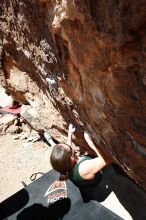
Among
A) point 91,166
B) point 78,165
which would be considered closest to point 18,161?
point 78,165

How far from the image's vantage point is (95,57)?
2.11 m

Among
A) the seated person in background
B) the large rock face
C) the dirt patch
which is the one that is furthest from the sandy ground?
the large rock face

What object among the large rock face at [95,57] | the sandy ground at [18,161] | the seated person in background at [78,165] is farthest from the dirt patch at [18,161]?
the large rock face at [95,57]

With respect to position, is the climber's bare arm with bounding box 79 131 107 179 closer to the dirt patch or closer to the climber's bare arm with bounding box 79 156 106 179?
the climber's bare arm with bounding box 79 156 106 179

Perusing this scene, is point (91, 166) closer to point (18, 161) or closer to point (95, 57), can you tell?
point (95, 57)

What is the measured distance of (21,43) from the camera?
3.45 m

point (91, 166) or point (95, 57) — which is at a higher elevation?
point (95, 57)

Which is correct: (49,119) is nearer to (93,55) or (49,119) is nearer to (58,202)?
(58,202)

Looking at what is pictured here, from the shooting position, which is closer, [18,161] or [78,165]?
[78,165]

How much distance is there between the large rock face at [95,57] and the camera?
1.70m

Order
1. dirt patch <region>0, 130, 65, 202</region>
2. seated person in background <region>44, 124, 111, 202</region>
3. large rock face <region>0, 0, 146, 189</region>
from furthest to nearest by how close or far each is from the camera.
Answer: dirt patch <region>0, 130, 65, 202</region> → seated person in background <region>44, 124, 111, 202</region> → large rock face <region>0, 0, 146, 189</region>

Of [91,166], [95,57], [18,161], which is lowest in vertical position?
[91,166]

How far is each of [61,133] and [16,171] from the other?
1451 mm

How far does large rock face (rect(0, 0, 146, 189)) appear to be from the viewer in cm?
170
